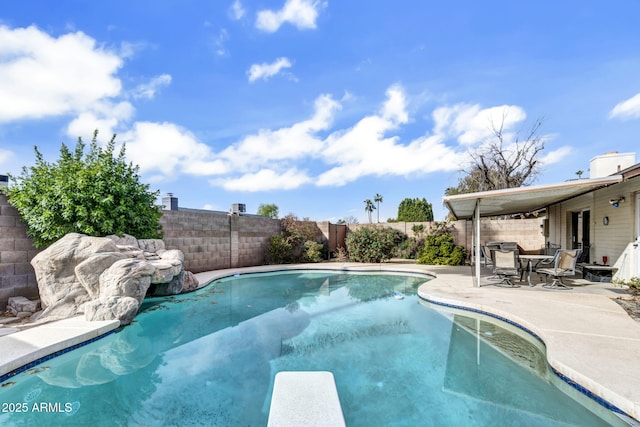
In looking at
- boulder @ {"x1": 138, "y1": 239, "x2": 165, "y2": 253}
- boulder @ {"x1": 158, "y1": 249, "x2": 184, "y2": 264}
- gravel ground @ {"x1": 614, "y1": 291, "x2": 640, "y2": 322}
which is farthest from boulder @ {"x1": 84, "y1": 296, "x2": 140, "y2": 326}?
gravel ground @ {"x1": 614, "y1": 291, "x2": 640, "y2": 322}

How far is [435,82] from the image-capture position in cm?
1053

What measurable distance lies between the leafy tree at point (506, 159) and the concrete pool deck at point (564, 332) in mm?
13744

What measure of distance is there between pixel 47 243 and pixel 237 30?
7321 mm

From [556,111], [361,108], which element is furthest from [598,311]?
[556,111]

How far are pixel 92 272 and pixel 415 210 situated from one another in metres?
25.9

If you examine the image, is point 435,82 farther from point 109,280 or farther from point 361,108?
point 109,280

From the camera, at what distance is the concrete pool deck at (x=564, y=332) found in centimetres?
278

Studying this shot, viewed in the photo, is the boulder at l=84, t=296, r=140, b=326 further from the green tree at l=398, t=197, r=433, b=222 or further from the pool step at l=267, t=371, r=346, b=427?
the green tree at l=398, t=197, r=433, b=222

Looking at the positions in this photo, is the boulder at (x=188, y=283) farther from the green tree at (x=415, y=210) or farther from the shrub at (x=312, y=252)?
the green tree at (x=415, y=210)

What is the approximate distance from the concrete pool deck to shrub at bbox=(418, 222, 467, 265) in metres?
4.87

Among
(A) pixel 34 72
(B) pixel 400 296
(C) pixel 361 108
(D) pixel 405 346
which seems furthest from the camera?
(C) pixel 361 108

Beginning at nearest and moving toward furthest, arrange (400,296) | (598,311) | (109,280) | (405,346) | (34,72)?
(405,346) < (598,311) < (109,280) < (34,72) < (400,296)

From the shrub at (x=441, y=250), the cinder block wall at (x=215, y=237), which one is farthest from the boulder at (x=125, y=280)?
the shrub at (x=441, y=250)

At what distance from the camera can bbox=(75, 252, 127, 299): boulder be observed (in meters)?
5.38
